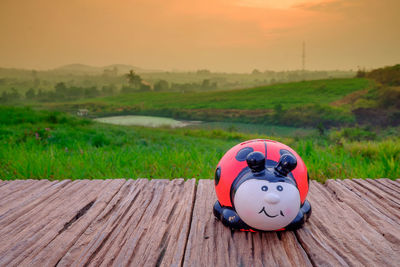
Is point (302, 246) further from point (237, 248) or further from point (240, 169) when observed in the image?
point (240, 169)

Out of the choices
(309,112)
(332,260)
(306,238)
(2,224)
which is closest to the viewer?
(332,260)

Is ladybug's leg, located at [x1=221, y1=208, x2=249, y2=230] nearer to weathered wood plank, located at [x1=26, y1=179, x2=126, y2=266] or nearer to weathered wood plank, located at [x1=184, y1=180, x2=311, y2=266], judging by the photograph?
weathered wood plank, located at [x1=184, y1=180, x2=311, y2=266]

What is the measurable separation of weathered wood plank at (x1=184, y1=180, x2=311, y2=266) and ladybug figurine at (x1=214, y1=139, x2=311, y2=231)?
82mm

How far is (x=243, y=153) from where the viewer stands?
239cm

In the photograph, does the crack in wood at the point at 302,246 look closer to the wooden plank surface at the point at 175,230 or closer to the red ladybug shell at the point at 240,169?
the wooden plank surface at the point at 175,230

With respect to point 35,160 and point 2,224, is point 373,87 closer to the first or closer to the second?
point 35,160

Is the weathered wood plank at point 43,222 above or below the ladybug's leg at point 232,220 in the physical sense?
below

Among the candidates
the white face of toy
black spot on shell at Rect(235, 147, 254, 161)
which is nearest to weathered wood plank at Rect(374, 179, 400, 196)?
the white face of toy

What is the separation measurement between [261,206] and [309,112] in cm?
1128

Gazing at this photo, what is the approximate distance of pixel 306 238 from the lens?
7.61ft

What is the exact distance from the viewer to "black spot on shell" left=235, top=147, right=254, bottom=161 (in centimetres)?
237

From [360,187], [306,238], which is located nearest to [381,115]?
[360,187]

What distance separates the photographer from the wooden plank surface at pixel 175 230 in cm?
213

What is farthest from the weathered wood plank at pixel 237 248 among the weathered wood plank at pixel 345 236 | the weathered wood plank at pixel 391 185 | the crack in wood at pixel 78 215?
the weathered wood plank at pixel 391 185
